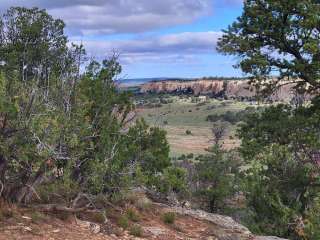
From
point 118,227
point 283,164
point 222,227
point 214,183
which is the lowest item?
point 214,183

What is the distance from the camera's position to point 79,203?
385 inches

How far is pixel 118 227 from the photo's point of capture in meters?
9.41

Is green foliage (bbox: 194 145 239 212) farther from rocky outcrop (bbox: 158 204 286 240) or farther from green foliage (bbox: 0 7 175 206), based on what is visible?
rocky outcrop (bbox: 158 204 286 240)

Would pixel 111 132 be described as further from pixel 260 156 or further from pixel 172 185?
pixel 260 156

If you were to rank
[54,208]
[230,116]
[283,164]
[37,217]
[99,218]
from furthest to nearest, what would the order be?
[230,116], [283,164], [99,218], [54,208], [37,217]

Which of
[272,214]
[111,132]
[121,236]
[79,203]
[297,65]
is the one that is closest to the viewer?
[121,236]

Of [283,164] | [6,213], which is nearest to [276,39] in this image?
[283,164]

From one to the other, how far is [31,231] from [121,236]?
1620mm

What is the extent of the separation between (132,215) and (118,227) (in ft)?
2.71

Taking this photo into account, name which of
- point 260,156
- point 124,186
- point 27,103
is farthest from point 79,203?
point 260,156

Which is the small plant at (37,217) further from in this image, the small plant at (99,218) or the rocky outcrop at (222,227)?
the rocky outcrop at (222,227)

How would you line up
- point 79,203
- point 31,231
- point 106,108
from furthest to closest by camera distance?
point 106,108
point 79,203
point 31,231

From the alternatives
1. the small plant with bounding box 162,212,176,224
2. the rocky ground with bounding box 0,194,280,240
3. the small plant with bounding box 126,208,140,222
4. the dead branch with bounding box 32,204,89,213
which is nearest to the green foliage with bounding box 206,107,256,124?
the rocky ground with bounding box 0,194,280,240

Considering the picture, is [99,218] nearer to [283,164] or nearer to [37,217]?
[37,217]
